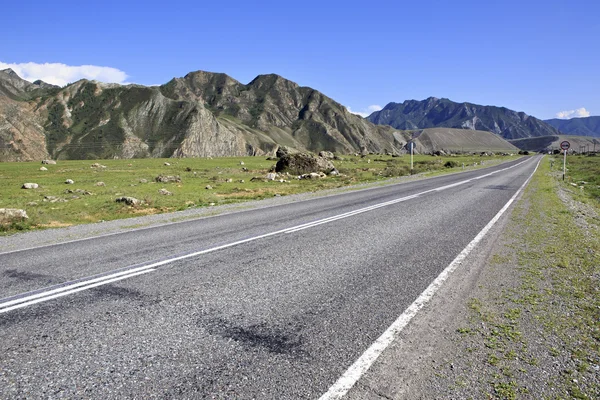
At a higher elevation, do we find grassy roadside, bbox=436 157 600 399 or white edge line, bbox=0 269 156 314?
white edge line, bbox=0 269 156 314

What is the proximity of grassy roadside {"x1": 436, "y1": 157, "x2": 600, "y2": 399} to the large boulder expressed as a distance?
32.3 metres

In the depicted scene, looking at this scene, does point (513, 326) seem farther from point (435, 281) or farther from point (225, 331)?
point (225, 331)

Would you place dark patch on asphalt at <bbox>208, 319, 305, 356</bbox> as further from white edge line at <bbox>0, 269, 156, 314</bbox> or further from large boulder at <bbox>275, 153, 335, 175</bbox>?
large boulder at <bbox>275, 153, 335, 175</bbox>

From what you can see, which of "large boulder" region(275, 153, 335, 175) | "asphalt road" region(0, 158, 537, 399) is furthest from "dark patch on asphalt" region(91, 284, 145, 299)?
"large boulder" region(275, 153, 335, 175)

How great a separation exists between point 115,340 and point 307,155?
3750 cm

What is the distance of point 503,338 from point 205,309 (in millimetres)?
3547

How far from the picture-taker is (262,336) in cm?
393

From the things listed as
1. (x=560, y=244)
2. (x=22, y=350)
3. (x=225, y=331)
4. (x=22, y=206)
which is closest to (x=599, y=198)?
(x=560, y=244)

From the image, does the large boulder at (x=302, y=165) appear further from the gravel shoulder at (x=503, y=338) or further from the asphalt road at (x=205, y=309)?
the gravel shoulder at (x=503, y=338)

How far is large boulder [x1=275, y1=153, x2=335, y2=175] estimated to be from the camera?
129 ft

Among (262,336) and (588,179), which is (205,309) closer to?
(262,336)

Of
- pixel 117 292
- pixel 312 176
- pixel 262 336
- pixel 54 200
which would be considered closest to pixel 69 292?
pixel 117 292

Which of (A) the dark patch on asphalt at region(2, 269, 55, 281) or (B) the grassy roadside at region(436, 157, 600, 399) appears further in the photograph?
(A) the dark patch on asphalt at region(2, 269, 55, 281)

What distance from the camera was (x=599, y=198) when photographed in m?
20.6
